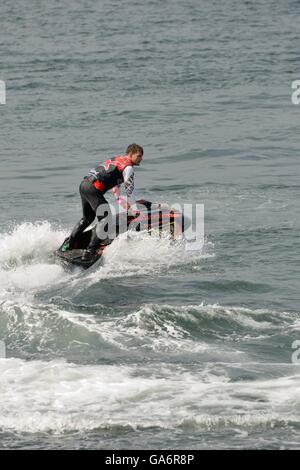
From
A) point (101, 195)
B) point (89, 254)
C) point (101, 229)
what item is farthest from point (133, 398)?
point (101, 195)

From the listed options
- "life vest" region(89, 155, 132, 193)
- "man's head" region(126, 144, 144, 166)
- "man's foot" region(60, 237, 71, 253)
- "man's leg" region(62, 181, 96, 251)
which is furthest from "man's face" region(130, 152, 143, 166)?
"man's foot" region(60, 237, 71, 253)

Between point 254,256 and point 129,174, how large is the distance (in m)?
2.81

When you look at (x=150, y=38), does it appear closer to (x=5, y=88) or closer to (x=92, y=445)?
(x=5, y=88)

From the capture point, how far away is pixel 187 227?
18.0 meters

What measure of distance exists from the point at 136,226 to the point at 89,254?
1.03 meters

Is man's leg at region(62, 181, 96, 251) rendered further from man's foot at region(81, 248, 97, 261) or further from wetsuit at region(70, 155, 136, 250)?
man's foot at region(81, 248, 97, 261)

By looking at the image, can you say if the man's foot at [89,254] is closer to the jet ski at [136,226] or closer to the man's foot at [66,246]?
the jet ski at [136,226]

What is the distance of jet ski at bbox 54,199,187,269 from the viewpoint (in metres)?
16.9

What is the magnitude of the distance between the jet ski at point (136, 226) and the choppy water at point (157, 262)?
23 cm

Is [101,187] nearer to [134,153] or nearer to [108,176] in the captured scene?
[108,176]

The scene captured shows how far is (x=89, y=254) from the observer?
1694cm

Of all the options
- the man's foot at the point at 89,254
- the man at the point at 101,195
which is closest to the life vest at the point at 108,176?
the man at the point at 101,195

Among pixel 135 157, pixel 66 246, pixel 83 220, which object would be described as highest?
pixel 135 157

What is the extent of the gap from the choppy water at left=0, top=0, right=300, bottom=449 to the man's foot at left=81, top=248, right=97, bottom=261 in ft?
0.95
